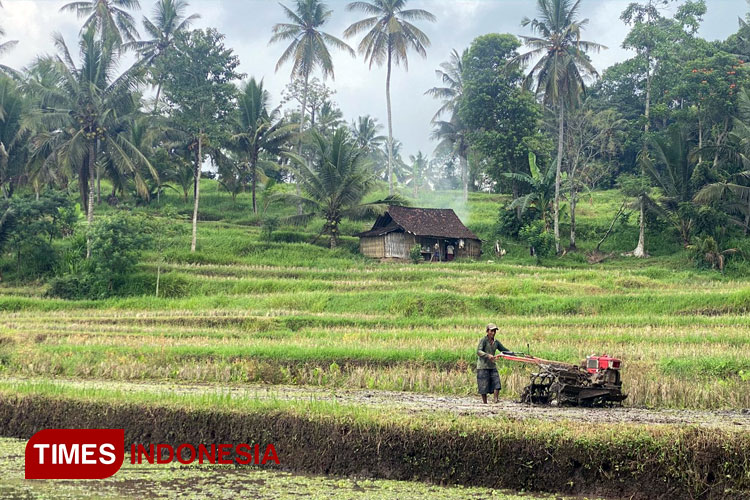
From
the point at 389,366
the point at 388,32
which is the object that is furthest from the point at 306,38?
the point at 389,366

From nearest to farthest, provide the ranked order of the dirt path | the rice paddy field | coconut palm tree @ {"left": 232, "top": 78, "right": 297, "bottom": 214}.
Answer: the rice paddy field → the dirt path → coconut palm tree @ {"left": 232, "top": 78, "right": 297, "bottom": 214}

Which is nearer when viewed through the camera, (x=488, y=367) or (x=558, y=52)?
(x=488, y=367)

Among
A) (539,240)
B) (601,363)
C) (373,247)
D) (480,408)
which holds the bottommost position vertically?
(480,408)

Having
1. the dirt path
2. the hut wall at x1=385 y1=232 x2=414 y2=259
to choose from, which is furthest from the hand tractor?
the hut wall at x1=385 y1=232 x2=414 y2=259

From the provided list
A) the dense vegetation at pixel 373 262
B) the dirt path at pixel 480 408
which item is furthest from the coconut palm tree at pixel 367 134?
the dirt path at pixel 480 408

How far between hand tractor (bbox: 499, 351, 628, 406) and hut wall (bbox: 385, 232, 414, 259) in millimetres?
26559

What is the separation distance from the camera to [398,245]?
38.5 metres

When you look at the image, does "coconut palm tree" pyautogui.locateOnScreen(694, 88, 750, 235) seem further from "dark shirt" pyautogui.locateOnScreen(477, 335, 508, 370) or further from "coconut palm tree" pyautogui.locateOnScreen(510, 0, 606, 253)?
"dark shirt" pyautogui.locateOnScreen(477, 335, 508, 370)

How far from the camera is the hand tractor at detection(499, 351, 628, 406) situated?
1137cm

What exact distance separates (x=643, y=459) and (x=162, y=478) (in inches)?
207

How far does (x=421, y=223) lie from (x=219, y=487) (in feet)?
106

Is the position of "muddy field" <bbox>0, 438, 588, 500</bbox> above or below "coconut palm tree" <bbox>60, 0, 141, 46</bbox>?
below

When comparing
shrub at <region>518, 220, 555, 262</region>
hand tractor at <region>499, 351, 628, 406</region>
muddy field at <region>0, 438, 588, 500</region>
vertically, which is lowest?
muddy field at <region>0, 438, 588, 500</region>

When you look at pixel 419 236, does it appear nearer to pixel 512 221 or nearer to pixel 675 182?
pixel 512 221
